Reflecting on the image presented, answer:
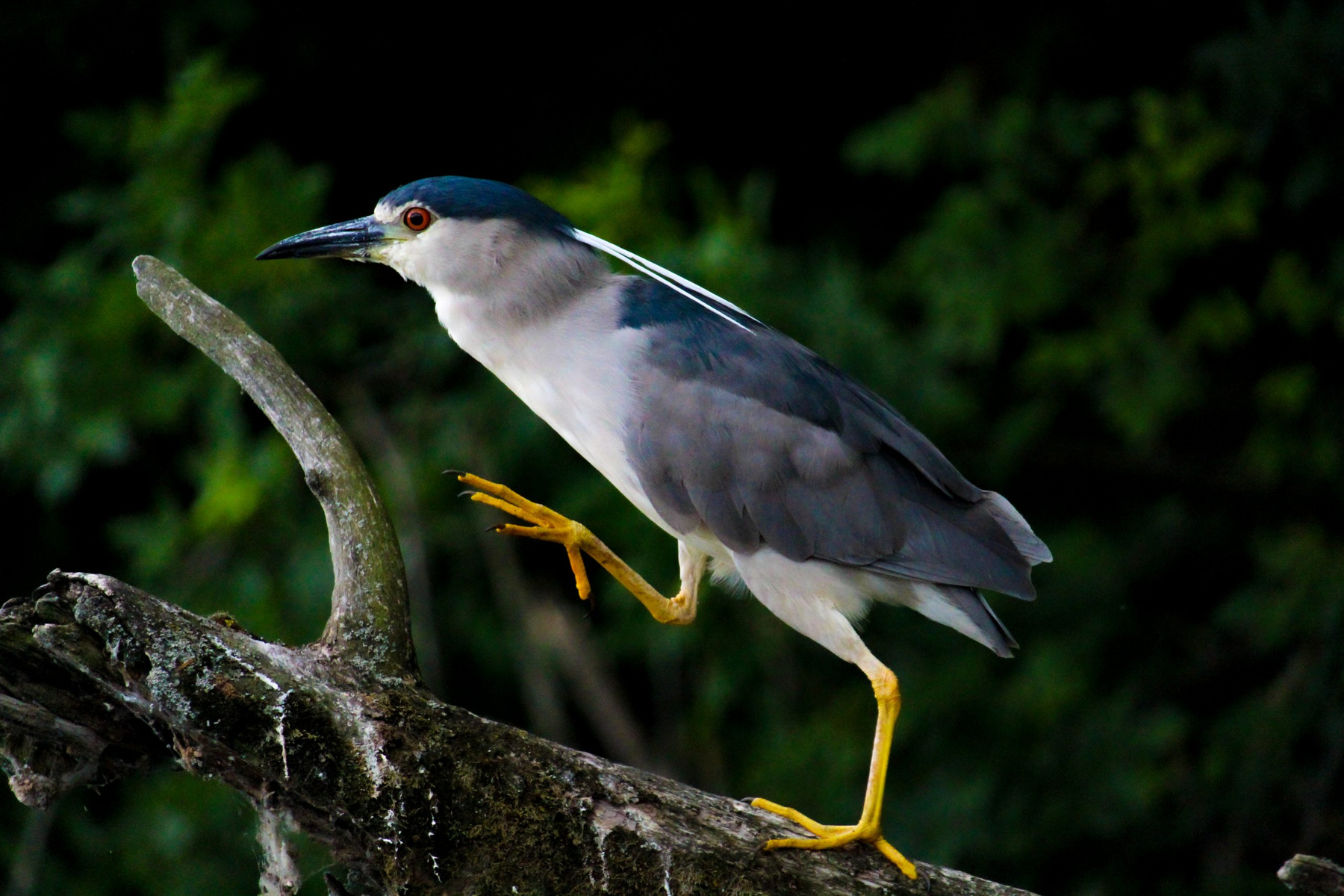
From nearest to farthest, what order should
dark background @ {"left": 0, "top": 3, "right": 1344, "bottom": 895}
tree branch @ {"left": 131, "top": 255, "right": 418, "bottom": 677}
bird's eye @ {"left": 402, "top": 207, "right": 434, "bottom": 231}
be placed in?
tree branch @ {"left": 131, "top": 255, "right": 418, "bottom": 677} < bird's eye @ {"left": 402, "top": 207, "right": 434, "bottom": 231} < dark background @ {"left": 0, "top": 3, "right": 1344, "bottom": 895}

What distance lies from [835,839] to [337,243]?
4.59 ft

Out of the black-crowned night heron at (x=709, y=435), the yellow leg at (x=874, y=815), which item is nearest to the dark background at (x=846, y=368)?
the black-crowned night heron at (x=709, y=435)

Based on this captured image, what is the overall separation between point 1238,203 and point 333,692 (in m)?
3.37

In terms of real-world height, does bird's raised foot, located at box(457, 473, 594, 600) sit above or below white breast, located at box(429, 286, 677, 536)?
below

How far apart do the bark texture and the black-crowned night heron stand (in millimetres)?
458

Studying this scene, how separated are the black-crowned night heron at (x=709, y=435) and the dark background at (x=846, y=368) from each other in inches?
50.5

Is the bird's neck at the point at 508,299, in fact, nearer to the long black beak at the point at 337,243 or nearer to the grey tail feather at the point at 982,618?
the long black beak at the point at 337,243

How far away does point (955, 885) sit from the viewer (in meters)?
2.17

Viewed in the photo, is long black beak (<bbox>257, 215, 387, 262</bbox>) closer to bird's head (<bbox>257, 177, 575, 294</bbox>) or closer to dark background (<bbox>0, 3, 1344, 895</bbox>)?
bird's head (<bbox>257, 177, 575, 294</bbox>)

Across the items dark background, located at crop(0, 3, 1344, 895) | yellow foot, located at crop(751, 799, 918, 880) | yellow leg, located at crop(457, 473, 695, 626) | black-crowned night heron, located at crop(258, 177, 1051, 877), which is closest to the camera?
yellow foot, located at crop(751, 799, 918, 880)

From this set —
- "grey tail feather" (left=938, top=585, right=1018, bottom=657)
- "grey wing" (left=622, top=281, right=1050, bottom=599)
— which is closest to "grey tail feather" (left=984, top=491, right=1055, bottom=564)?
"grey wing" (left=622, top=281, right=1050, bottom=599)

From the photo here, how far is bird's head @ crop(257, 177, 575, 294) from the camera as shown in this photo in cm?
263

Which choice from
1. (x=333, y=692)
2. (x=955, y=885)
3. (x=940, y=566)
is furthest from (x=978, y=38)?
(x=333, y=692)

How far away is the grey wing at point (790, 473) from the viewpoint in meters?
2.55
